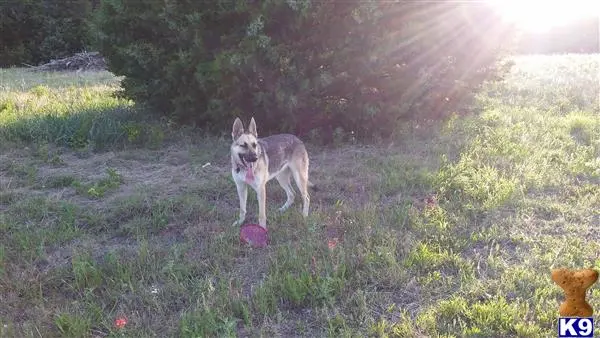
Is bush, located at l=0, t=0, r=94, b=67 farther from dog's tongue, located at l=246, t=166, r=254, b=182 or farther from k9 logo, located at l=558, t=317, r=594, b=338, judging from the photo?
k9 logo, located at l=558, t=317, r=594, b=338

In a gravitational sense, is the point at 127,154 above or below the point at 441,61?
below

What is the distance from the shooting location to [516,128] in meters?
9.27

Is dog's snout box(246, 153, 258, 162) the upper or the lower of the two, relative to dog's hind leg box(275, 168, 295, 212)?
upper

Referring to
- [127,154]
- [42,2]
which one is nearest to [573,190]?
[127,154]

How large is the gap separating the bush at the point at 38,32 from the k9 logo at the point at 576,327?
27.8 m

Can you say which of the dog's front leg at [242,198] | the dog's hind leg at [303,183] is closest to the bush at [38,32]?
the dog's hind leg at [303,183]

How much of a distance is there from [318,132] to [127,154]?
323 centimetres

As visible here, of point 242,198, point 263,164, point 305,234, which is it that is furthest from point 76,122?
point 305,234

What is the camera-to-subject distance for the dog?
5621 millimetres

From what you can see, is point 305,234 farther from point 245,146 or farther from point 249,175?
point 245,146

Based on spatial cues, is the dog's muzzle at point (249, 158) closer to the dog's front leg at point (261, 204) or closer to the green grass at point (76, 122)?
the dog's front leg at point (261, 204)

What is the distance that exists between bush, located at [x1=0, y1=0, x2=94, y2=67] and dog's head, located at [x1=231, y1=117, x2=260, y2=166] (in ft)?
78.6

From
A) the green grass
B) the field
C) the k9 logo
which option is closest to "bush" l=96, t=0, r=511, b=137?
the field

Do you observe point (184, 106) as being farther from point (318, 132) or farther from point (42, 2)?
point (42, 2)
